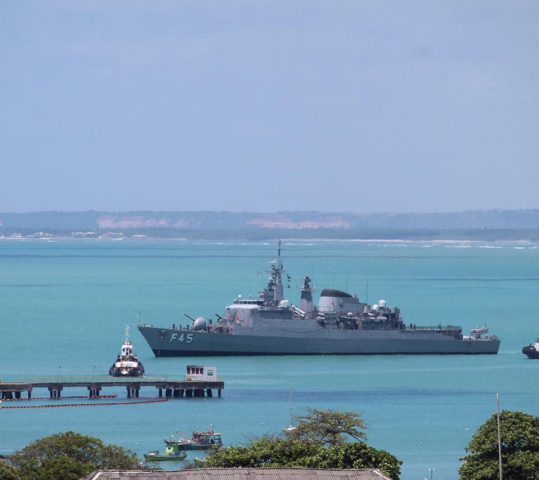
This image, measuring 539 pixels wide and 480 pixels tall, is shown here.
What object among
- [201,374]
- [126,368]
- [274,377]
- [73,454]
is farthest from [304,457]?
[274,377]

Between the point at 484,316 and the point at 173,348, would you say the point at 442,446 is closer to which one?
the point at 173,348

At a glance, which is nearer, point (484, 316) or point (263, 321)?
point (263, 321)

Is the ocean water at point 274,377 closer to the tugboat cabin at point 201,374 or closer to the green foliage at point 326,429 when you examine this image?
the tugboat cabin at point 201,374

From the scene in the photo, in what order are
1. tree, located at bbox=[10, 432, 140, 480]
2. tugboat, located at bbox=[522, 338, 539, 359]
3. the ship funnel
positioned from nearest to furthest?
tree, located at bbox=[10, 432, 140, 480] < tugboat, located at bbox=[522, 338, 539, 359] < the ship funnel

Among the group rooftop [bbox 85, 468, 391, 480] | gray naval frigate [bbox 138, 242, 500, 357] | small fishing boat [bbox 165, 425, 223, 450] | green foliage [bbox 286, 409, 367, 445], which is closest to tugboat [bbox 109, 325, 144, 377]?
gray naval frigate [bbox 138, 242, 500, 357]

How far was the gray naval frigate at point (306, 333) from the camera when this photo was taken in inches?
3637

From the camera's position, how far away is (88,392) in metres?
72.9

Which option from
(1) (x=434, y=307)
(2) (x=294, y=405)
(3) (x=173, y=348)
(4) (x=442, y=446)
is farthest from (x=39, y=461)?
(1) (x=434, y=307)

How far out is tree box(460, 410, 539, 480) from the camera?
3697 centimetres

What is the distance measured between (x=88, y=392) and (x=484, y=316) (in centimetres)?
5810

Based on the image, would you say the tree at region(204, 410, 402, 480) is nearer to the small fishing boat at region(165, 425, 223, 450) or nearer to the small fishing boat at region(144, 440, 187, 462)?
the small fishing boat at region(144, 440, 187, 462)

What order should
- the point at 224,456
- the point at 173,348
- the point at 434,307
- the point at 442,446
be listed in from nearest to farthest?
the point at 224,456 < the point at 442,446 < the point at 173,348 < the point at 434,307

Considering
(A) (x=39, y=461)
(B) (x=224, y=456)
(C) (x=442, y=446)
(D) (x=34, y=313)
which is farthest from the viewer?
(D) (x=34, y=313)

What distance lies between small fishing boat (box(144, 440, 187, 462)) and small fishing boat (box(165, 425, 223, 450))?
13.9 inches
